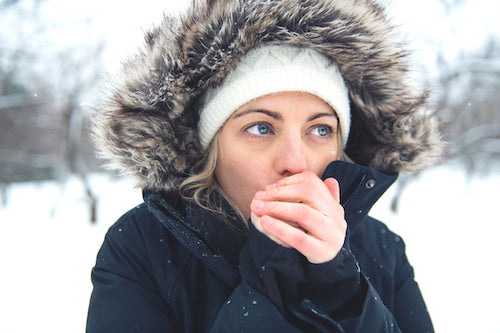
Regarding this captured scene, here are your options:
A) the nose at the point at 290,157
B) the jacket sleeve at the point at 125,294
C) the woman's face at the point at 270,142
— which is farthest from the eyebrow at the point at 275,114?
the jacket sleeve at the point at 125,294

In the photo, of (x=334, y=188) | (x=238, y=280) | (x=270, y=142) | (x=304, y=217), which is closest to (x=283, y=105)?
(x=270, y=142)

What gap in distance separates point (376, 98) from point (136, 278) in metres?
1.46

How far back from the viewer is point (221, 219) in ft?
4.10

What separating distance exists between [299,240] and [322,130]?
0.67 metres

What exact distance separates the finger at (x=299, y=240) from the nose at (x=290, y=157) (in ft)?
1.09

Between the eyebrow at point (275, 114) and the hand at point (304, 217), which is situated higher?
the eyebrow at point (275, 114)

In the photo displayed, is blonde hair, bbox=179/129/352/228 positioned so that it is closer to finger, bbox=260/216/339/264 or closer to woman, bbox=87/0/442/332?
woman, bbox=87/0/442/332

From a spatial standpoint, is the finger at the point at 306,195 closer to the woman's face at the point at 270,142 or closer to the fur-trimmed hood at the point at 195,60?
the woman's face at the point at 270,142

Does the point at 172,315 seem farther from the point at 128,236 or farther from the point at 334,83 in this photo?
the point at 334,83

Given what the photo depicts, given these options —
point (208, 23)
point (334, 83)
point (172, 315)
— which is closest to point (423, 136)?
point (334, 83)

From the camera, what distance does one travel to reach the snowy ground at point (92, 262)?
3.98m

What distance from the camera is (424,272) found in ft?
18.1

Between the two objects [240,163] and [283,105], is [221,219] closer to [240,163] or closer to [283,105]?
[240,163]

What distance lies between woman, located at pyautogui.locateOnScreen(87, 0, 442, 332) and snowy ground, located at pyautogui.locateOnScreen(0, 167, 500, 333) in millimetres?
270
